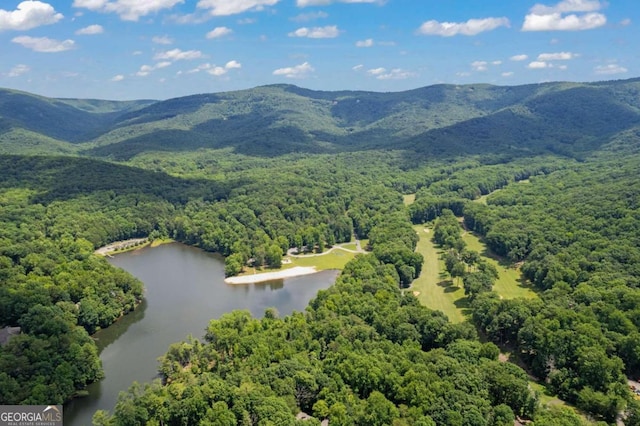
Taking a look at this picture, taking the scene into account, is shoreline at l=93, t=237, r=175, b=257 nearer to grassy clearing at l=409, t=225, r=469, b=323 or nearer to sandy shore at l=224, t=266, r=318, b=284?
sandy shore at l=224, t=266, r=318, b=284

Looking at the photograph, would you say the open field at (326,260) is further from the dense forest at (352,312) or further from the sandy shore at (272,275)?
the dense forest at (352,312)

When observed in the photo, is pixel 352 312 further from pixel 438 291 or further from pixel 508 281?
pixel 508 281

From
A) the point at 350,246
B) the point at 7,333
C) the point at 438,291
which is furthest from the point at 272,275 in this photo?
the point at 7,333

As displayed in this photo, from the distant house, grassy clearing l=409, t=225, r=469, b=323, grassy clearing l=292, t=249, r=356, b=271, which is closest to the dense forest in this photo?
the distant house

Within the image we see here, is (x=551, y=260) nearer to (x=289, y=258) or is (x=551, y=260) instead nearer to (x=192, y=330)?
(x=289, y=258)

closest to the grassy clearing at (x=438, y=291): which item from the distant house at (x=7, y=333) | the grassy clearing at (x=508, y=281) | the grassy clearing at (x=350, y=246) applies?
the grassy clearing at (x=508, y=281)

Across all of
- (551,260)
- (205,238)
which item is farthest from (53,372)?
(551,260)
